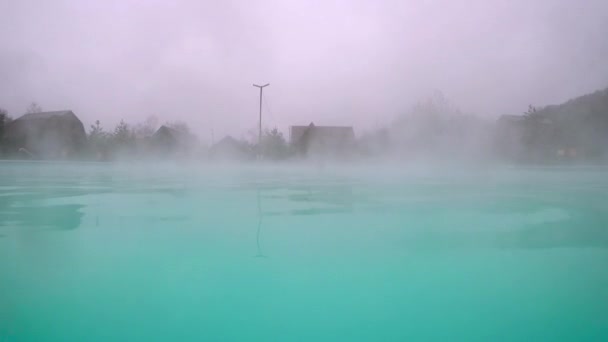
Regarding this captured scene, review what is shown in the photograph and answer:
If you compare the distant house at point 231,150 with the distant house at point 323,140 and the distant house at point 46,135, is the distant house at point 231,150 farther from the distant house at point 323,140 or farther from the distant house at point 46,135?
the distant house at point 46,135

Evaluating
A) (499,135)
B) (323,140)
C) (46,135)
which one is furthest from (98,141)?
(499,135)

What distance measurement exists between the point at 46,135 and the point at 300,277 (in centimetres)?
1704

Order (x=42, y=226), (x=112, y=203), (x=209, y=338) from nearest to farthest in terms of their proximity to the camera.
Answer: (x=209, y=338) → (x=42, y=226) → (x=112, y=203)

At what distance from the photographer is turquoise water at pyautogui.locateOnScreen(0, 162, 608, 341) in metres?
1.34

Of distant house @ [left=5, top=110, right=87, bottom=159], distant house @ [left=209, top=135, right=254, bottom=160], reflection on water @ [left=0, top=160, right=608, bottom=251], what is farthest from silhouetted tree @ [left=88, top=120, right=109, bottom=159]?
reflection on water @ [left=0, top=160, right=608, bottom=251]

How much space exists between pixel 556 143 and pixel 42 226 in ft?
46.1

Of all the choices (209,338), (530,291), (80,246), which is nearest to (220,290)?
(209,338)

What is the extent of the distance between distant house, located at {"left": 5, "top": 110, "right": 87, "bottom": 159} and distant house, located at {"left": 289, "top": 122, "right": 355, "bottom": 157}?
8822 millimetres

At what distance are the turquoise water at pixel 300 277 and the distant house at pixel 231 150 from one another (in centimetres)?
1462

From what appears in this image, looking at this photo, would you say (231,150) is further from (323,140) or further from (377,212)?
(377,212)

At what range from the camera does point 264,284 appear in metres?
1.67

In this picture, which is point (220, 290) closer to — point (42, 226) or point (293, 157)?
point (42, 226)

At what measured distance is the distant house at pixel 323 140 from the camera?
50.3 feet

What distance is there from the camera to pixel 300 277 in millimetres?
1753
